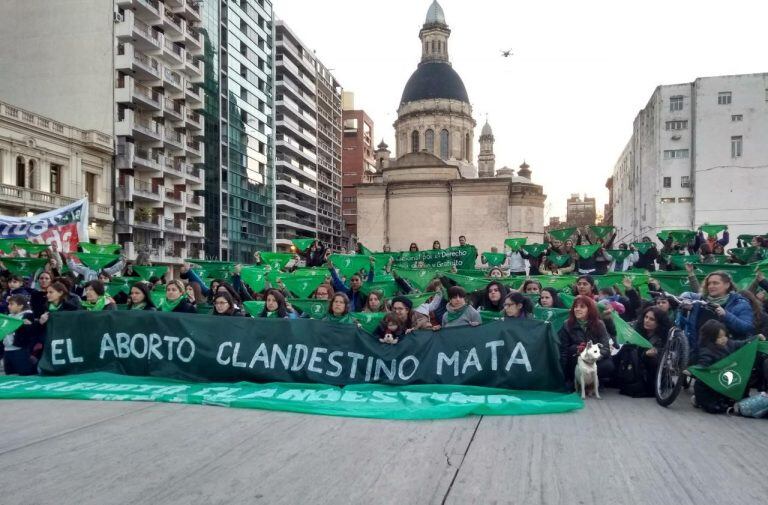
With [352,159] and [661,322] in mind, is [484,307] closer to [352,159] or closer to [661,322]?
[661,322]

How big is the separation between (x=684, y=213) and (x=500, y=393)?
56103mm

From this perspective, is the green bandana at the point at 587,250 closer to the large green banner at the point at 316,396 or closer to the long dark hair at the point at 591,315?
the long dark hair at the point at 591,315

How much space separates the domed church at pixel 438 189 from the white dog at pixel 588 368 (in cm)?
4284

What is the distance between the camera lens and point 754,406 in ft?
21.7

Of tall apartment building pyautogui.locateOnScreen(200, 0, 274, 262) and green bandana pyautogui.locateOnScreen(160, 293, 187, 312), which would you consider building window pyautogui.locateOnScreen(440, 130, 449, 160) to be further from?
green bandana pyautogui.locateOnScreen(160, 293, 187, 312)

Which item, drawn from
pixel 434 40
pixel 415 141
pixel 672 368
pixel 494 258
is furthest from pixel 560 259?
pixel 434 40

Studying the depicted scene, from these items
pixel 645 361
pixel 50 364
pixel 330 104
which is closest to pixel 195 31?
pixel 330 104

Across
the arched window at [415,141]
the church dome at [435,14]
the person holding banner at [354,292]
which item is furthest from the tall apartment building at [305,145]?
the person holding banner at [354,292]

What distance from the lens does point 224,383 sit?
328 inches

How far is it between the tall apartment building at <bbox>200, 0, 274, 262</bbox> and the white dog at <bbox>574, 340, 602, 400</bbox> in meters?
54.0

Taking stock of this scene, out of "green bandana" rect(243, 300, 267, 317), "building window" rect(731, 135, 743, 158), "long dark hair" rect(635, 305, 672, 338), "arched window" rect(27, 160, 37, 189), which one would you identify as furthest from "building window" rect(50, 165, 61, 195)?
"building window" rect(731, 135, 743, 158)

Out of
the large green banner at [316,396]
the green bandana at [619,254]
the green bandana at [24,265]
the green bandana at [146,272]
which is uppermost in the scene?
the green bandana at [619,254]

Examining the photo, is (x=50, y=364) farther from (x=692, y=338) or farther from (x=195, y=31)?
(x=195, y=31)

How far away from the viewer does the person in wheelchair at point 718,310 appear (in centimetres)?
720
